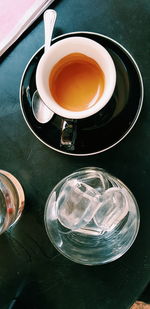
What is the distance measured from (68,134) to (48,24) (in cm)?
22

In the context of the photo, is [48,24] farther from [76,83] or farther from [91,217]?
[91,217]

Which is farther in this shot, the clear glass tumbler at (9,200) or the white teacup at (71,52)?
the clear glass tumbler at (9,200)

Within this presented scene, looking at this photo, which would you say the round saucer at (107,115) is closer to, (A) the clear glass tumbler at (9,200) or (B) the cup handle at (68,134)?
(B) the cup handle at (68,134)

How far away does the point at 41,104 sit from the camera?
76 centimetres

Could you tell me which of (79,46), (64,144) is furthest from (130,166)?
(79,46)

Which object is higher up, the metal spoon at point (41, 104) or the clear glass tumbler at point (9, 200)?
the metal spoon at point (41, 104)

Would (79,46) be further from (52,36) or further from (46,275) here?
(46,275)

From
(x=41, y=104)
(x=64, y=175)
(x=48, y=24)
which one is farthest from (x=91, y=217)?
(x=48, y=24)

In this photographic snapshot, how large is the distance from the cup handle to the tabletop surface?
0.13 feet

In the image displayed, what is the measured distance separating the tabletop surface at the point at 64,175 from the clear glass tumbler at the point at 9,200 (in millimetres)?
19

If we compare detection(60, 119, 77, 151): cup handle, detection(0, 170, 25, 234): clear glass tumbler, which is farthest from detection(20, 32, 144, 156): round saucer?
detection(0, 170, 25, 234): clear glass tumbler

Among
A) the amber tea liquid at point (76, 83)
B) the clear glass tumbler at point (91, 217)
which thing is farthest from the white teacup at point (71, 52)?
the clear glass tumbler at point (91, 217)

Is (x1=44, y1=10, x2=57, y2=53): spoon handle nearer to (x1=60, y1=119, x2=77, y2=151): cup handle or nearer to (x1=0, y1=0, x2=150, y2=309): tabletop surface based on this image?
(x1=0, y1=0, x2=150, y2=309): tabletop surface

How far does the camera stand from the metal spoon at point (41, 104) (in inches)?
28.9
